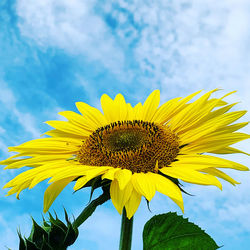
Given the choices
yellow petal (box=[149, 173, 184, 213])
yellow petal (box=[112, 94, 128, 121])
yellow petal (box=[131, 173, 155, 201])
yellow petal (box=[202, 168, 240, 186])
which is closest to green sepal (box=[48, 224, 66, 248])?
yellow petal (box=[131, 173, 155, 201])

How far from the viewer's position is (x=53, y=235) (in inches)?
113

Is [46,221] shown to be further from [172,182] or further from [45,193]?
[172,182]

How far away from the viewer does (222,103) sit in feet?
13.6

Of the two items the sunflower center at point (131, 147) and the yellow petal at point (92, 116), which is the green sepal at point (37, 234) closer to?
the sunflower center at point (131, 147)

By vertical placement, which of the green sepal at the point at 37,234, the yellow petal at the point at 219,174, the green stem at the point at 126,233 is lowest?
the green sepal at the point at 37,234

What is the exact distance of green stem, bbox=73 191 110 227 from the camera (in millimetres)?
3000

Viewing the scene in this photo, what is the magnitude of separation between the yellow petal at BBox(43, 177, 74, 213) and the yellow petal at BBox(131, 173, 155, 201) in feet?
1.74

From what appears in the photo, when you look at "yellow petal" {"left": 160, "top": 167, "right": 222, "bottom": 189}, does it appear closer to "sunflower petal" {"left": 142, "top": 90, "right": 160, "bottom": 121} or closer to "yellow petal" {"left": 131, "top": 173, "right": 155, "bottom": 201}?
"yellow petal" {"left": 131, "top": 173, "right": 155, "bottom": 201}

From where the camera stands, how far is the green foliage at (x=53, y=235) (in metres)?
2.84

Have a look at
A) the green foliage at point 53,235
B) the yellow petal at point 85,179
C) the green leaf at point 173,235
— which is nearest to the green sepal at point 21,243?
the green foliage at point 53,235

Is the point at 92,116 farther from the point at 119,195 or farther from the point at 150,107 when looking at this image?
the point at 119,195

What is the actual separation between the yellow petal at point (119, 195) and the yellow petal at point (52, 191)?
0.47 metres

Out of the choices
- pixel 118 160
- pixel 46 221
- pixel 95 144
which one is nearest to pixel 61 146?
pixel 95 144

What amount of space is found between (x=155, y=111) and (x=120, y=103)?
18.7 inches
